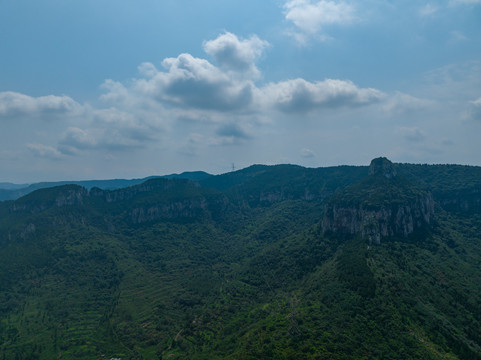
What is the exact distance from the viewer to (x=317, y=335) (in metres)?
107

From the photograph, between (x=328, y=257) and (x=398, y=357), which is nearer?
(x=398, y=357)

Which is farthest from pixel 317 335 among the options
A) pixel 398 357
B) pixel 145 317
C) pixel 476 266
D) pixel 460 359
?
pixel 476 266

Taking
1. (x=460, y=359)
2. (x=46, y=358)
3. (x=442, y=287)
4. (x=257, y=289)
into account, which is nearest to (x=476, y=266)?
(x=442, y=287)

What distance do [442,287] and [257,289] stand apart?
106721 mm

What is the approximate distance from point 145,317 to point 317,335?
124770 millimetres

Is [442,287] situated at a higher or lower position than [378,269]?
lower

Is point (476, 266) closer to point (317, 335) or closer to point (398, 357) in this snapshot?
point (398, 357)

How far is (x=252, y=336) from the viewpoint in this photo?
12181 centimetres

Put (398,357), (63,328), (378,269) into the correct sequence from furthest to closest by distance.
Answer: (63,328)
(378,269)
(398,357)

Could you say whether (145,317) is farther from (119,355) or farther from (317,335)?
(317,335)

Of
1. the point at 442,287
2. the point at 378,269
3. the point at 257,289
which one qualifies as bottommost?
the point at 257,289

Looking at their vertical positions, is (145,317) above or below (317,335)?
below

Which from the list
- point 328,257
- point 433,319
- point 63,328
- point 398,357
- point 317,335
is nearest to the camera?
point 398,357

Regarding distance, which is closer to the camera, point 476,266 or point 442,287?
point 442,287
